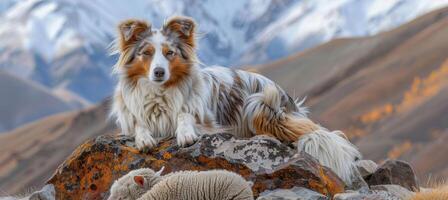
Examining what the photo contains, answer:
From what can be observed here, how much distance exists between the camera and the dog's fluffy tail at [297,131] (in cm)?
1462

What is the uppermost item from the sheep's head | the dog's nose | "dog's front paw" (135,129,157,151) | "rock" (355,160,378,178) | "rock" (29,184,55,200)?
the dog's nose

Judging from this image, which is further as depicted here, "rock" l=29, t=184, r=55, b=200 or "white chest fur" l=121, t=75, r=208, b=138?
"white chest fur" l=121, t=75, r=208, b=138

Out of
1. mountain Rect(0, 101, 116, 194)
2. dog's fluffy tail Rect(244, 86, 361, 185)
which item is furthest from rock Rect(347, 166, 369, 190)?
mountain Rect(0, 101, 116, 194)

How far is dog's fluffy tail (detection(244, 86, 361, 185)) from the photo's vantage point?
14617 millimetres

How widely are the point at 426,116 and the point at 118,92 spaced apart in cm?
10487

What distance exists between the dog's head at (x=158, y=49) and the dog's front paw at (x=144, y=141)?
81cm

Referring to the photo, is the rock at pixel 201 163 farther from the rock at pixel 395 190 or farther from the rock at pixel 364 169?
the rock at pixel 364 169

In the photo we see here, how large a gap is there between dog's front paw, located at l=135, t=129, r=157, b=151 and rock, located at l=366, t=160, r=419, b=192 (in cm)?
386

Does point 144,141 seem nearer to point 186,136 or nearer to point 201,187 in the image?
point 186,136

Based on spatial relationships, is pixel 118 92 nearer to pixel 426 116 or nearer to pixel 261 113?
pixel 261 113

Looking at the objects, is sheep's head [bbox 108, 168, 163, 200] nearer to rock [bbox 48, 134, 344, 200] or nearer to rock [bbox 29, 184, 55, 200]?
rock [bbox 48, 134, 344, 200]

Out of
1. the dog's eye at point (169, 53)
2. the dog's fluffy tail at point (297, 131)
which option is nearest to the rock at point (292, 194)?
the dog's fluffy tail at point (297, 131)

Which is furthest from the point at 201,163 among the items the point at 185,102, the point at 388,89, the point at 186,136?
the point at 388,89

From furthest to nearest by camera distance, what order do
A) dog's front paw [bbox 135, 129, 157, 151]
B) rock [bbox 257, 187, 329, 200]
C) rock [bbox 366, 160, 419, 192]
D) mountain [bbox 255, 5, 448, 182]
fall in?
mountain [bbox 255, 5, 448, 182] < rock [bbox 366, 160, 419, 192] < dog's front paw [bbox 135, 129, 157, 151] < rock [bbox 257, 187, 329, 200]
